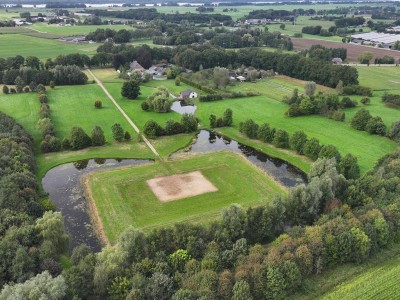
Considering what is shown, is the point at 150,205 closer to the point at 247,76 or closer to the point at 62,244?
the point at 62,244

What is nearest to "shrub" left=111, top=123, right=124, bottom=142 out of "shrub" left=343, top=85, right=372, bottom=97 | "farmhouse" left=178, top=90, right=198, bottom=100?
"farmhouse" left=178, top=90, right=198, bottom=100

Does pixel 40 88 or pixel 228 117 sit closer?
pixel 228 117

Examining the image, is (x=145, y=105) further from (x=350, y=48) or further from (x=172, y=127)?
(x=350, y=48)

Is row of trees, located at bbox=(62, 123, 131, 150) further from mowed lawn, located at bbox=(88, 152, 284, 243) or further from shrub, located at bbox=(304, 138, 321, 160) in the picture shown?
shrub, located at bbox=(304, 138, 321, 160)

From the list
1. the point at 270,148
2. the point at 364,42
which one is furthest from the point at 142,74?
the point at 364,42

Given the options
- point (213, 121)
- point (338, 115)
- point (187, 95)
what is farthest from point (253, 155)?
point (187, 95)
